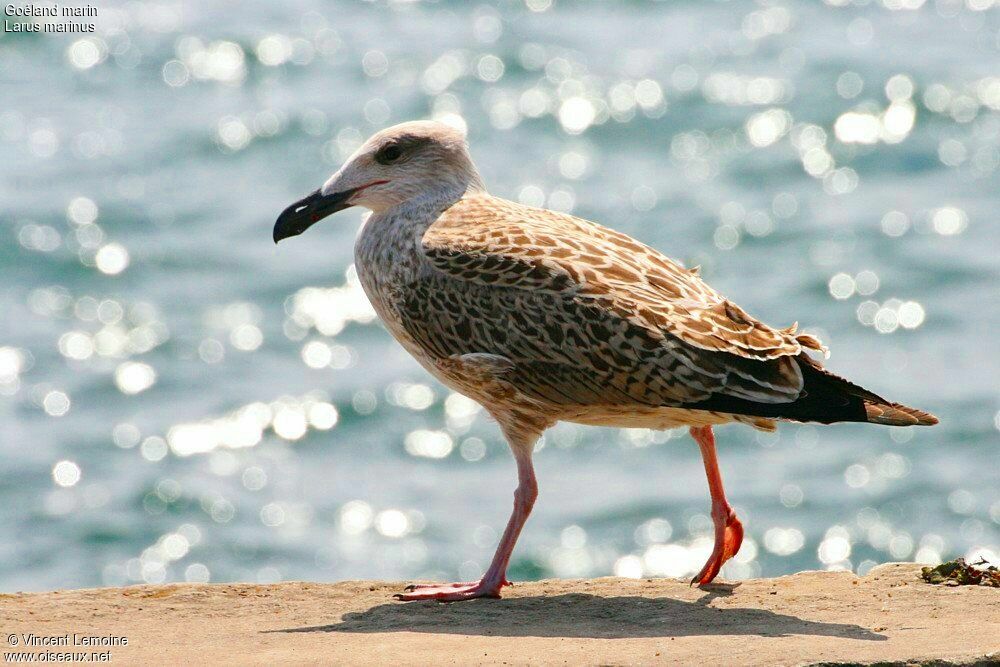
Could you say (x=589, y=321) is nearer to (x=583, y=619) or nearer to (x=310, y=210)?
(x=583, y=619)

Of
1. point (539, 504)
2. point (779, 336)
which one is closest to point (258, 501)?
point (539, 504)

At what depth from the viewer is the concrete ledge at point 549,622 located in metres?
8.23

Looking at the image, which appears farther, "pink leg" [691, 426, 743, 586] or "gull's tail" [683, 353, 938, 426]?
"pink leg" [691, 426, 743, 586]

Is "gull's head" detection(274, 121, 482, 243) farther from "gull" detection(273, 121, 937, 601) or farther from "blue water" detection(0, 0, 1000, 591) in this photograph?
"blue water" detection(0, 0, 1000, 591)

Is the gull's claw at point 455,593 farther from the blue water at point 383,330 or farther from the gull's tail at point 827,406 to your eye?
the blue water at point 383,330

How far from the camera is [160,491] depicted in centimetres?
2125

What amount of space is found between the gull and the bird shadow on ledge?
341 mm

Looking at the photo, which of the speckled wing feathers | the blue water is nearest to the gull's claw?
the speckled wing feathers

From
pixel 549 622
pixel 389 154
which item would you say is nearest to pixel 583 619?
pixel 549 622

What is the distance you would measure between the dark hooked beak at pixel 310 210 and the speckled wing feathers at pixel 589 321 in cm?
79

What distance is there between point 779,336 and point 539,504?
36.9ft

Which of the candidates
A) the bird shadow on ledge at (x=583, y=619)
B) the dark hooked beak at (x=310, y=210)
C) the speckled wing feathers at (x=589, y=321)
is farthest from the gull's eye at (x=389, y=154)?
the bird shadow on ledge at (x=583, y=619)

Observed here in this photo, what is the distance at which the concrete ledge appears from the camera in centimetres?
823

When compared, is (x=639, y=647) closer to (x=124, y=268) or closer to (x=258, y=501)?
(x=258, y=501)
